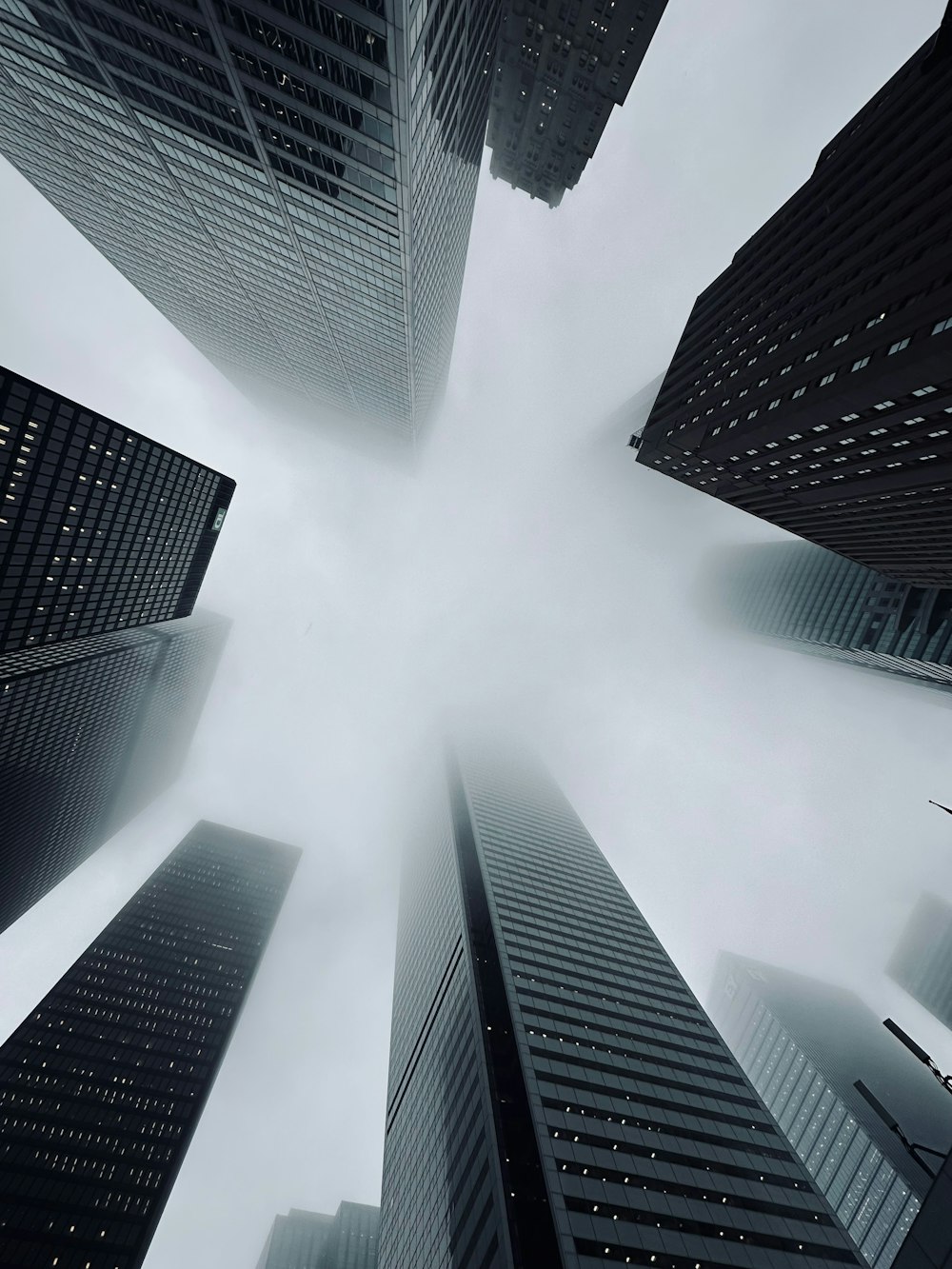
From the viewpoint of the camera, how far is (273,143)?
52062mm

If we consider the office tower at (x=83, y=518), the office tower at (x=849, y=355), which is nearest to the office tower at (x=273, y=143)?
the office tower at (x=83, y=518)

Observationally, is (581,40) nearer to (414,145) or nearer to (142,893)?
(414,145)

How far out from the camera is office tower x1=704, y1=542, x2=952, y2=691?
126 m

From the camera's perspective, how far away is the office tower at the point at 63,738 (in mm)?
129500

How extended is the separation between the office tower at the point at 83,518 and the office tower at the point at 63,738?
42.8m

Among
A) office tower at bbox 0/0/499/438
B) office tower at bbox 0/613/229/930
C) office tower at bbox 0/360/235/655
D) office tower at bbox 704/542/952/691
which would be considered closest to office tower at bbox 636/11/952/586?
office tower at bbox 0/0/499/438

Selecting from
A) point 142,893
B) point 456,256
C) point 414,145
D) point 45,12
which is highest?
point 456,256

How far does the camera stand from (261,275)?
3290 inches

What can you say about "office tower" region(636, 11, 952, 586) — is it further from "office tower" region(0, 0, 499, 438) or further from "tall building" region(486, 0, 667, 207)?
"tall building" region(486, 0, 667, 207)

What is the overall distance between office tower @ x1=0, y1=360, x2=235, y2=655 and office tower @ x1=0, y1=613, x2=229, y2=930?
42770 millimetres

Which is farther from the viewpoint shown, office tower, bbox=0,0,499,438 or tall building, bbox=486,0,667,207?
tall building, bbox=486,0,667,207

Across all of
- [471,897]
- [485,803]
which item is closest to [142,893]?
[485,803]

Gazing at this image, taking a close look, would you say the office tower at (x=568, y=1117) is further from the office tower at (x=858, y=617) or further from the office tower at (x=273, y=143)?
the office tower at (x=858, y=617)

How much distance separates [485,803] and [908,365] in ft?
471
